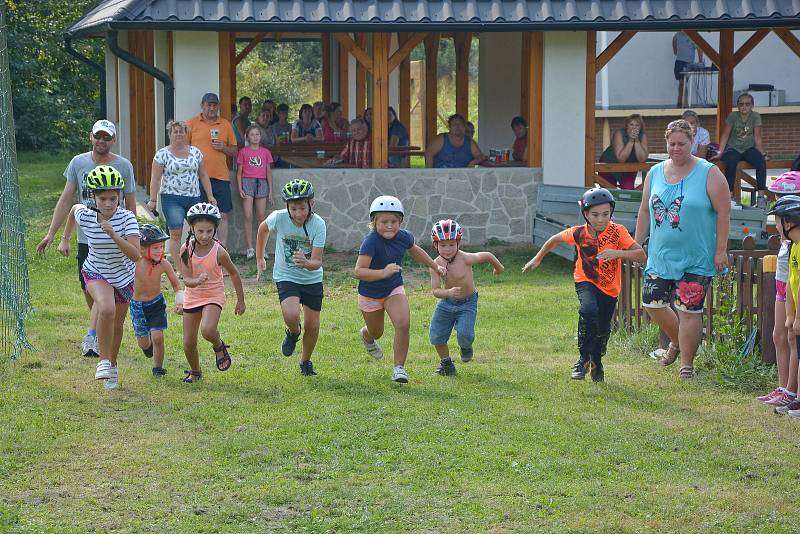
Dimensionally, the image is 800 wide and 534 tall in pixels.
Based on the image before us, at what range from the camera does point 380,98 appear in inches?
635

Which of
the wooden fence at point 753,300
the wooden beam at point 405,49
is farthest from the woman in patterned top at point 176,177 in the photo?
the wooden fence at point 753,300

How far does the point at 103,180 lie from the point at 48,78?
26250 mm

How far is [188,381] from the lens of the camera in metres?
9.06

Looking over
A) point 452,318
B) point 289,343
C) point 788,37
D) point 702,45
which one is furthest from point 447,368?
point 702,45

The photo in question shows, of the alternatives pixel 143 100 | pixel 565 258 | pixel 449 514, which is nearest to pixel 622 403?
pixel 449 514

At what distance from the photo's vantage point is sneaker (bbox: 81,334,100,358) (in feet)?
32.6

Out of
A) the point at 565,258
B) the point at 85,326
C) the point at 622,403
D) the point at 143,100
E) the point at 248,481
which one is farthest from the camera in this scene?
the point at 143,100

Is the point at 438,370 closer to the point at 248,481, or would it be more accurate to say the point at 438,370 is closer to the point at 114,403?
the point at 114,403

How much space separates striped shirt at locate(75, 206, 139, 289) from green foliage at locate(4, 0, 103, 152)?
23160 mm

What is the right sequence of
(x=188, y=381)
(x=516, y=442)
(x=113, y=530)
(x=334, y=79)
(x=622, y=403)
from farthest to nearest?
(x=334, y=79) < (x=188, y=381) < (x=622, y=403) < (x=516, y=442) < (x=113, y=530)

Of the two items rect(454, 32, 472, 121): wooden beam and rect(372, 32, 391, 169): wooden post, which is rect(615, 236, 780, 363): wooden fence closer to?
rect(372, 32, 391, 169): wooden post

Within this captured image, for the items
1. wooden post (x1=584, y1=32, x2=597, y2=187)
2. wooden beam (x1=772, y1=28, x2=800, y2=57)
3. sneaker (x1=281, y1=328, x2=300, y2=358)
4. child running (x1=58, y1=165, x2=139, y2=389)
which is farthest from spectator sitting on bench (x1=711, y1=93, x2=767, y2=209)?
child running (x1=58, y1=165, x2=139, y2=389)

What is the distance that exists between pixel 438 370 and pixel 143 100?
1139 cm

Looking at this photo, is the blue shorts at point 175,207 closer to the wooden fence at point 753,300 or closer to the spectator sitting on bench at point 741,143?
the wooden fence at point 753,300
